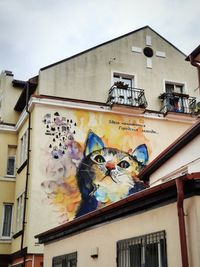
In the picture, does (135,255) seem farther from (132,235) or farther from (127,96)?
(127,96)

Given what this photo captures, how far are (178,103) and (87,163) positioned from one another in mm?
6668

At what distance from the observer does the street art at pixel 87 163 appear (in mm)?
19672

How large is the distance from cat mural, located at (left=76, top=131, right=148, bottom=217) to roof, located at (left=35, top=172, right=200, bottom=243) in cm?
708

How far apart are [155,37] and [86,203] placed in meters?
11.0

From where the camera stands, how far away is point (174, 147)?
13.8 metres

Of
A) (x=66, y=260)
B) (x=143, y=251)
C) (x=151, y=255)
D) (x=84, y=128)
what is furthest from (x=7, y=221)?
(x=151, y=255)

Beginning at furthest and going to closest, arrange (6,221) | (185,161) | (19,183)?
(6,221), (19,183), (185,161)

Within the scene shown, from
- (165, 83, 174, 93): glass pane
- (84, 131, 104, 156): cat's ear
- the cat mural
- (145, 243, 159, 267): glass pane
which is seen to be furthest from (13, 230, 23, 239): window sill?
(145, 243, 159, 267): glass pane

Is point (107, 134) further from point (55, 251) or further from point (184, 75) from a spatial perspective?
point (55, 251)

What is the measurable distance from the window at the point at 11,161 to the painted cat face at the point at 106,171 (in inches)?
197

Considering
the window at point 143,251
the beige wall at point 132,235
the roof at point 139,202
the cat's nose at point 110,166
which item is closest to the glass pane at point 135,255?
the window at point 143,251

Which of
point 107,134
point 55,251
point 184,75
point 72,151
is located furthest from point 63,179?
point 184,75

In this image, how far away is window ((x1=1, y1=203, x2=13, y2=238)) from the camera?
22047 millimetres

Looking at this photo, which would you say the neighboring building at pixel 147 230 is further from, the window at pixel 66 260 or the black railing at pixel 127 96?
the black railing at pixel 127 96
